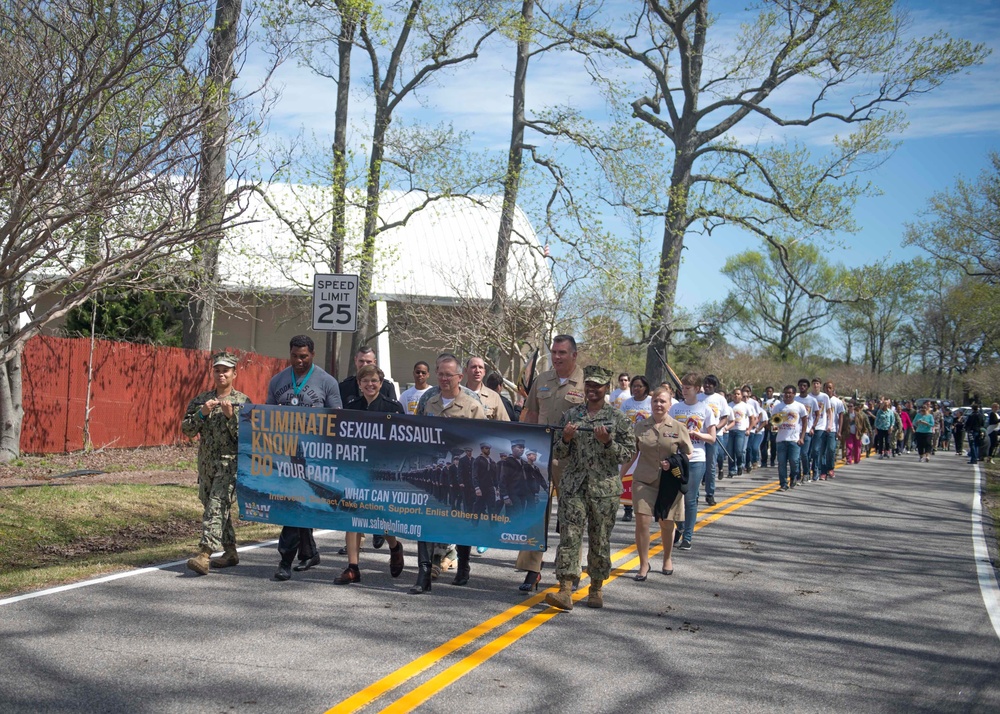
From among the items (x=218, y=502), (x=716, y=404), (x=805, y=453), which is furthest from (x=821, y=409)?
(x=218, y=502)

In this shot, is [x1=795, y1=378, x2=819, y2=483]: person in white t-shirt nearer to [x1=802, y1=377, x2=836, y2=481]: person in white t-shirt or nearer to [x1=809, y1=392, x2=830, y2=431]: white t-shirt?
[x1=802, y1=377, x2=836, y2=481]: person in white t-shirt

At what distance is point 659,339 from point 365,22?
34.6ft

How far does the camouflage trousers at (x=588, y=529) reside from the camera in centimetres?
824

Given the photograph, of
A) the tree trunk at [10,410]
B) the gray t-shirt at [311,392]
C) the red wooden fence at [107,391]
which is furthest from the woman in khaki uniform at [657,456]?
the red wooden fence at [107,391]

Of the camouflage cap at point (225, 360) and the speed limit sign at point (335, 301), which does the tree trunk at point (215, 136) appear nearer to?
the camouflage cap at point (225, 360)

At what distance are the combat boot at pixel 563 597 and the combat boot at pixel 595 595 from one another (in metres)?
0.23

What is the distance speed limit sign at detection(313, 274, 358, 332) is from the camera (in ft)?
46.3

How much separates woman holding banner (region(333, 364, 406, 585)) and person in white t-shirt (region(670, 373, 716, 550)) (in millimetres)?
3662

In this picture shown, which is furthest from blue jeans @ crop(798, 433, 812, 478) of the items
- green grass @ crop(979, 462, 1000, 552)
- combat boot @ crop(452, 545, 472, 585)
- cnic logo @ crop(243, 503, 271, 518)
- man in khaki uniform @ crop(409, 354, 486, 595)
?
cnic logo @ crop(243, 503, 271, 518)

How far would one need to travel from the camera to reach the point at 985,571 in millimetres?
11273

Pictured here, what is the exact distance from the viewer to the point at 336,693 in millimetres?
5590

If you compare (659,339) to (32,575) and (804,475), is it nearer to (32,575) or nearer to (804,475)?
(804,475)

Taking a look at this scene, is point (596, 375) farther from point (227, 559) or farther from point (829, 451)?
point (829, 451)

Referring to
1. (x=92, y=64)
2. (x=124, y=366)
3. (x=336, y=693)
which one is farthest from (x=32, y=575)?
(x=124, y=366)
